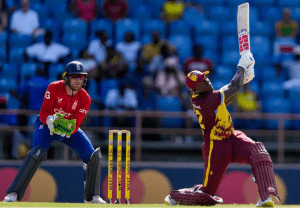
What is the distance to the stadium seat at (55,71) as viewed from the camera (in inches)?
508

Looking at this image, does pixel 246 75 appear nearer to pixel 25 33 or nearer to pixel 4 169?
pixel 4 169

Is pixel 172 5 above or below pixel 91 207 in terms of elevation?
above

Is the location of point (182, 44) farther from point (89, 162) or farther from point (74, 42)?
point (89, 162)

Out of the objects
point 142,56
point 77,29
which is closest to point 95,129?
point 142,56

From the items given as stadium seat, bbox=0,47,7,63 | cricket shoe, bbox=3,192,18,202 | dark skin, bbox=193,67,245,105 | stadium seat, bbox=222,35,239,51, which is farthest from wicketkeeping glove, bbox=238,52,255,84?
stadium seat, bbox=0,47,7,63

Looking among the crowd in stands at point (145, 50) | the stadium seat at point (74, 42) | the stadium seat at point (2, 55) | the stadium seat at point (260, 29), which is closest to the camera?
the crowd in stands at point (145, 50)

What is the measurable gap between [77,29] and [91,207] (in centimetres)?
811

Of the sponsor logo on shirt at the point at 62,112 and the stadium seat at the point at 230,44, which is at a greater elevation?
the stadium seat at the point at 230,44

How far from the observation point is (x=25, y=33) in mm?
14250

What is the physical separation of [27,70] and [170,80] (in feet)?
10.2

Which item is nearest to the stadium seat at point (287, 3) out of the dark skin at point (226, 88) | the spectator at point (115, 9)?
the spectator at point (115, 9)

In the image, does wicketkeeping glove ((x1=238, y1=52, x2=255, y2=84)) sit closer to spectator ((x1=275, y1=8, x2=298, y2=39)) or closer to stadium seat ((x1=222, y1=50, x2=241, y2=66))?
stadium seat ((x1=222, y1=50, x2=241, y2=66))

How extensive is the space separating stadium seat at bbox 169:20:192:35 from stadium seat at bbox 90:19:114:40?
142 cm

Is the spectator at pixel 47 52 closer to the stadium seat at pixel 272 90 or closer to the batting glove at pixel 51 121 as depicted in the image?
the stadium seat at pixel 272 90
